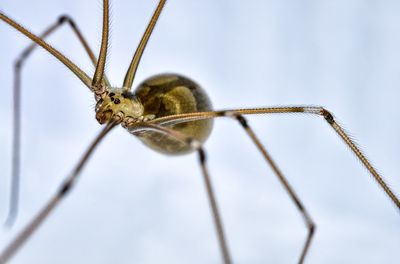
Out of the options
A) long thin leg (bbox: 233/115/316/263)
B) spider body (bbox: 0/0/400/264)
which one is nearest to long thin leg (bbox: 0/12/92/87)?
spider body (bbox: 0/0/400/264)

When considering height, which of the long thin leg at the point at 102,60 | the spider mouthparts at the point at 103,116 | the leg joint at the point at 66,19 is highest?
the leg joint at the point at 66,19

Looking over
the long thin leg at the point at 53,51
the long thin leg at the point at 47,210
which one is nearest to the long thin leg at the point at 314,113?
the long thin leg at the point at 53,51

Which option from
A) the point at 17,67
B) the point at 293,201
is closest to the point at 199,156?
the point at 293,201

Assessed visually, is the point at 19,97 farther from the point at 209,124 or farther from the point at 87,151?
the point at 87,151

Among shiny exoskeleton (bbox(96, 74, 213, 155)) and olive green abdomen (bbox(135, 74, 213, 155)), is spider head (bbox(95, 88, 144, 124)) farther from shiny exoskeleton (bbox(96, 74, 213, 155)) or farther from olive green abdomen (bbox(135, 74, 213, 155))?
olive green abdomen (bbox(135, 74, 213, 155))

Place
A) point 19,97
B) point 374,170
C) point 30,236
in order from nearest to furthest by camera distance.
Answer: point 30,236, point 374,170, point 19,97

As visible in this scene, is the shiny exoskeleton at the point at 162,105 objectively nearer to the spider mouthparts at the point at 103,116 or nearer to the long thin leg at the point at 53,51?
the spider mouthparts at the point at 103,116
